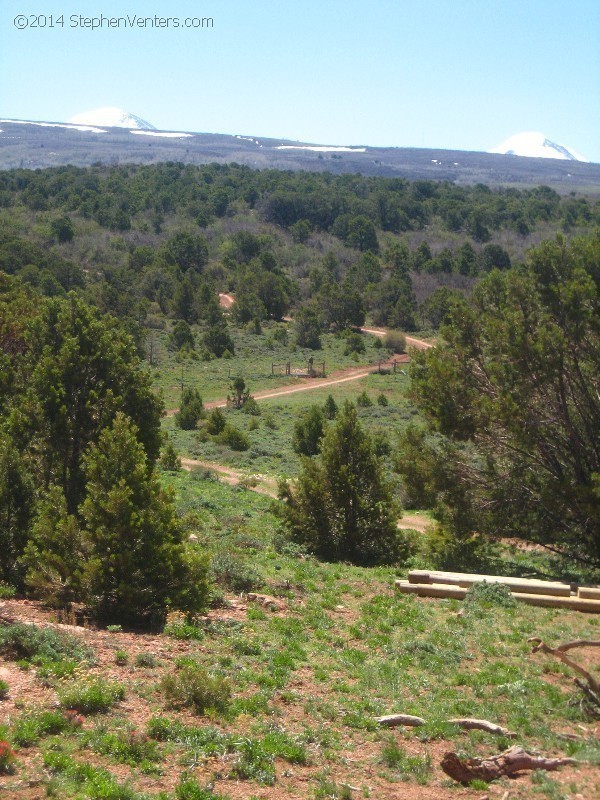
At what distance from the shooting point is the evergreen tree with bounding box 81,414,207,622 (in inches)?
463

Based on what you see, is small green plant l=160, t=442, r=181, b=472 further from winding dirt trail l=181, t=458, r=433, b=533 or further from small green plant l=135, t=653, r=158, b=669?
small green plant l=135, t=653, r=158, b=669

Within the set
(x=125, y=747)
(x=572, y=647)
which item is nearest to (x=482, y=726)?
(x=572, y=647)

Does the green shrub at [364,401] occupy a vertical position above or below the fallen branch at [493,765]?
below

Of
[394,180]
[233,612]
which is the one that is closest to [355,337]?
[233,612]

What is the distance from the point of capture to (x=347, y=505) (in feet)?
62.6

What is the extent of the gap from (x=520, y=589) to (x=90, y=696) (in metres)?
8.83

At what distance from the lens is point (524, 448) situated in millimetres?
17234

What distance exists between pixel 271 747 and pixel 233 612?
5.03 meters

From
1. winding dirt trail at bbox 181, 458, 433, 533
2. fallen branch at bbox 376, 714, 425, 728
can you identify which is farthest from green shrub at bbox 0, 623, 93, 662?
winding dirt trail at bbox 181, 458, 433, 533

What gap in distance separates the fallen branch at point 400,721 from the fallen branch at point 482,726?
1.12ft

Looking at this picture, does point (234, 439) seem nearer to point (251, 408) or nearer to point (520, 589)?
point (251, 408)

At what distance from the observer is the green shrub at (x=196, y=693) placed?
885 centimetres

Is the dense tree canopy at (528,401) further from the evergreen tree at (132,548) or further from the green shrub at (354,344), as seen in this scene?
the green shrub at (354,344)

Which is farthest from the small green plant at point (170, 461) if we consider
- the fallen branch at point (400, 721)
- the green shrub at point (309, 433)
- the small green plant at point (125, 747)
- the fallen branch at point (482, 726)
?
the small green plant at point (125, 747)
